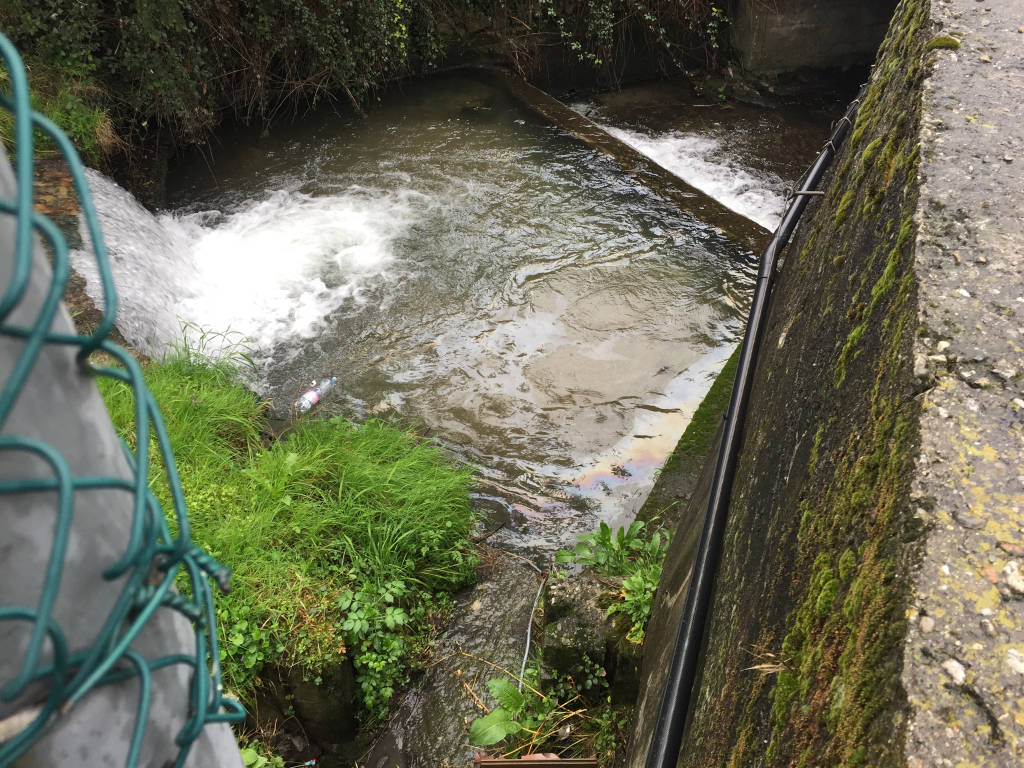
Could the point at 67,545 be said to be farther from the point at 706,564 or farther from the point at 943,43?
the point at 943,43

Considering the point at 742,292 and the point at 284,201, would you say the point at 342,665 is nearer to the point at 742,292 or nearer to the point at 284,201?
the point at 742,292

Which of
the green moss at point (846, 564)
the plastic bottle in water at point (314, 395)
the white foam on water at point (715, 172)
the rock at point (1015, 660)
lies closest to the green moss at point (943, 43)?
the green moss at point (846, 564)

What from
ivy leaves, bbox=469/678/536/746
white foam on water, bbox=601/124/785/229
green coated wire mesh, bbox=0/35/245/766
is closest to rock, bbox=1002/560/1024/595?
green coated wire mesh, bbox=0/35/245/766

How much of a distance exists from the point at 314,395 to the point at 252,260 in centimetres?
206

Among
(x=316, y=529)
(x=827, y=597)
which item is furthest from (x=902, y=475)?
(x=316, y=529)

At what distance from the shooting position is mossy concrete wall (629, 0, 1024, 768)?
2.65 ft

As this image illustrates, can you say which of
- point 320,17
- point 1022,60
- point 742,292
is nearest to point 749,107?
point 742,292

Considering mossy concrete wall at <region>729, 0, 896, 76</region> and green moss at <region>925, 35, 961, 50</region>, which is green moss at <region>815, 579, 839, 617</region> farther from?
mossy concrete wall at <region>729, 0, 896, 76</region>

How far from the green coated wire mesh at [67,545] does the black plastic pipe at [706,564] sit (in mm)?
1141

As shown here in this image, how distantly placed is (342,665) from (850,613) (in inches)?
99.8

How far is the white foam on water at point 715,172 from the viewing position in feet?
23.9

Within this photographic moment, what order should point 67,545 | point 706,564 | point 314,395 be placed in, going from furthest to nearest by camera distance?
point 314,395 → point 706,564 → point 67,545

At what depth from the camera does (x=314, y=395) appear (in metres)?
4.79

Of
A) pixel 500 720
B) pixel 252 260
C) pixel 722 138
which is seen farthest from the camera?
pixel 722 138
